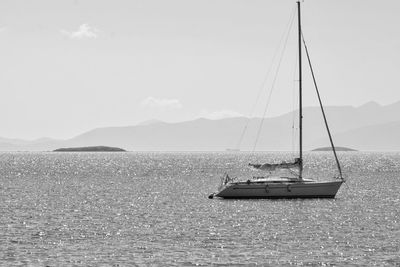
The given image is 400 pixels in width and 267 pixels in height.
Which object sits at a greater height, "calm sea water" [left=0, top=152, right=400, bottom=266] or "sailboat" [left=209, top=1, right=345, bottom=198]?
"sailboat" [left=209, top=1, right=345, bottom=198]

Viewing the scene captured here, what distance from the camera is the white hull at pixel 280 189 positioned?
252 feet

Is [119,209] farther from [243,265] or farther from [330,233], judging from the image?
[243,265]

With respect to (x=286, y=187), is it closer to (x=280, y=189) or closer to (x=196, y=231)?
(x=280, y=189)

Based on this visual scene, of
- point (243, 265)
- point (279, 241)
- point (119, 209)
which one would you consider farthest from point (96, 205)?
point (243, 265)

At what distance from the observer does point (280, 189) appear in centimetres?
7731

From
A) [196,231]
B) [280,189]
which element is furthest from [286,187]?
[196,231]

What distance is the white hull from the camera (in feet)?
252

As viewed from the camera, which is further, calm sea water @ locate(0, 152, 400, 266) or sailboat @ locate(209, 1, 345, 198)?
sailboat @ locate(209, 1, 345, 198)

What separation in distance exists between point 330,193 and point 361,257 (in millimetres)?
35997

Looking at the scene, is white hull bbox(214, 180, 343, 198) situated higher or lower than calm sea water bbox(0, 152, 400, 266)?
higher

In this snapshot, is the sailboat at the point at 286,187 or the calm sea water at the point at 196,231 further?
the sailboat at the point at 286,187

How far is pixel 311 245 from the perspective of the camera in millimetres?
46906

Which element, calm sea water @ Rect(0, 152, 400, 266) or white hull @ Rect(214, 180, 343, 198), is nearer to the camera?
calm sea water @ Rect(0, 152, 400, 266)

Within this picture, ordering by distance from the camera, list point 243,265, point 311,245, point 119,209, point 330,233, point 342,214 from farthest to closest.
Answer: point 119,209 < point 342,214 < point 330,233 < point 311,245 < point 243,265
